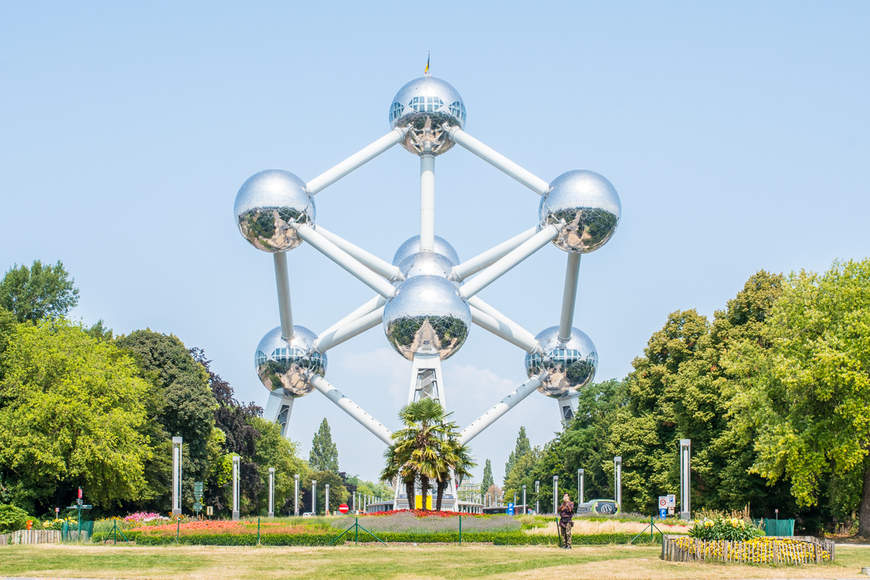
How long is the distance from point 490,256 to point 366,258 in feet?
16.5

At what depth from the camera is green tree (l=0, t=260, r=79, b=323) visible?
44.8 meters

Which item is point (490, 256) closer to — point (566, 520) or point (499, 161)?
point (499, 161)

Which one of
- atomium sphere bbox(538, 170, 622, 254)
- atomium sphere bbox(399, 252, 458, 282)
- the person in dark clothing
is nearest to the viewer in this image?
the person in dark clothing

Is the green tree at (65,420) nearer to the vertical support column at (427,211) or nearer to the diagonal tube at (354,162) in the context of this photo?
the diagonal tube at (354,162)

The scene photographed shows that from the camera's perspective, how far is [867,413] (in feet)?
83.7

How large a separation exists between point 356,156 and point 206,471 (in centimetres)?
1577

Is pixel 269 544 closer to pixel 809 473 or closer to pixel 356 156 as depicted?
pixel 809 473

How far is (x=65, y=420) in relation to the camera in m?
31.0

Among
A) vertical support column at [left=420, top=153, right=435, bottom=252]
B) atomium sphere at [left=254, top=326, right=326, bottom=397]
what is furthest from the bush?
vertical support column at [left=420, top=153, right=435, bottom=252]

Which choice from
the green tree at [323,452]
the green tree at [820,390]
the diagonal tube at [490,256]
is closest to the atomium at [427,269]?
the diagonal tube at [490,256]

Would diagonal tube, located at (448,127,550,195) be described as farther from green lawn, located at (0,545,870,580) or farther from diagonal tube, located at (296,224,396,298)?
green lawn, located at (0,545,870,580)

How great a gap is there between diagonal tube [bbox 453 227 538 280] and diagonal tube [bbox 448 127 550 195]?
6.60ft

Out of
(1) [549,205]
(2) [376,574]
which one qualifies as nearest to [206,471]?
(1) [549,205]

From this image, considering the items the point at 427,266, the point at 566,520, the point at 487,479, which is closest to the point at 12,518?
the point at 427,266
